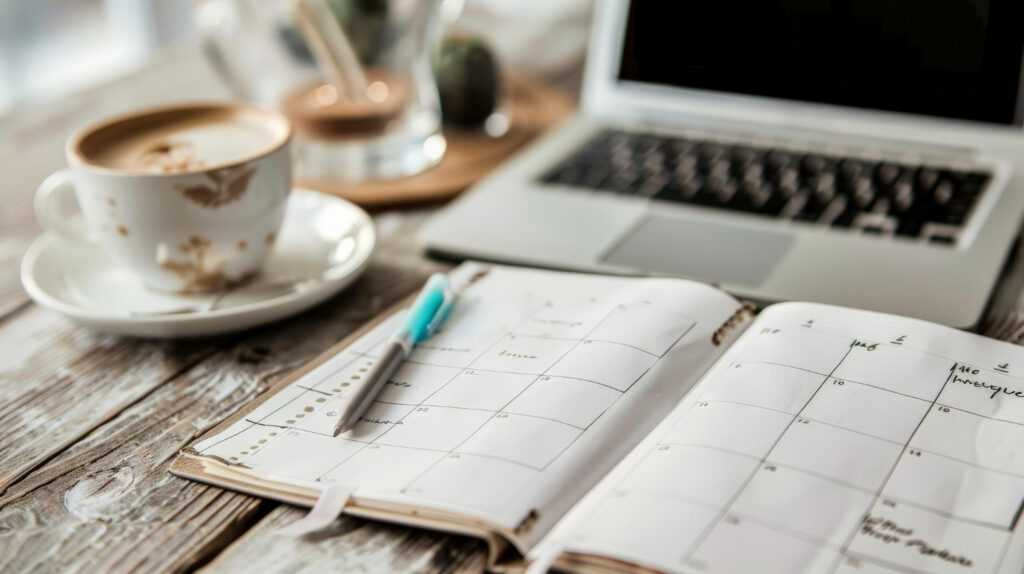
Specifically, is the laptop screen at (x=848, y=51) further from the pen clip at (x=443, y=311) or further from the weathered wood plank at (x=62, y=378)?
the weathered wood plank at (x=62, y=378)

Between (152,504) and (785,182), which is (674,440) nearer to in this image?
(152,504)

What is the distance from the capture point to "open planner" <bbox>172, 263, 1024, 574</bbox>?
0.41m

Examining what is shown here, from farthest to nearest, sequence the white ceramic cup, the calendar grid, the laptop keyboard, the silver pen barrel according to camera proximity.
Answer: the laptop keyboard → the white ceramic cup → the silver pen barrel → the calendar grid

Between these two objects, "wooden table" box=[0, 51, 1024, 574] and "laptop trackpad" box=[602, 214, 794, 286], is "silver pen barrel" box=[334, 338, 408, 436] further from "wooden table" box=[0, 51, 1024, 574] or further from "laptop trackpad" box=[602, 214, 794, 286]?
"laptop trackpad" box=[602, 214, 794, 286]

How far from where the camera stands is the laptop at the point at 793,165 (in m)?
0.68

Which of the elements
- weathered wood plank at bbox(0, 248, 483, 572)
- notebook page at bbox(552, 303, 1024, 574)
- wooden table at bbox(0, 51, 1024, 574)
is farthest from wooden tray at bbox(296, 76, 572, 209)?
notebook page at bbox(552, 303, 1024, 574)

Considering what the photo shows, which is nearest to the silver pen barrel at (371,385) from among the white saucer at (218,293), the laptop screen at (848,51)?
the white saucer at (218,293)

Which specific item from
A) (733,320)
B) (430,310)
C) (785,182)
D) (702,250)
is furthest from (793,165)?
(430,310)

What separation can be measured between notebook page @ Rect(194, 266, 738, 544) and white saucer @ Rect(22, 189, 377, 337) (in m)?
0.08

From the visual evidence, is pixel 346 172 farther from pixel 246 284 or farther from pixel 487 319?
pixel 487 319

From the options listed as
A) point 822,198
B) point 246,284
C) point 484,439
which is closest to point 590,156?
point 822,198

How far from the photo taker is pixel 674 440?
0.47 m

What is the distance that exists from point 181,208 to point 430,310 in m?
0.18

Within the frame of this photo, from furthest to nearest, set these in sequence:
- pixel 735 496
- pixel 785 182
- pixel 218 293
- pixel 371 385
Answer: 1. pixel 785 182
2. pixel 218 293
3. pixel 371 385
4. pixel 735 496
